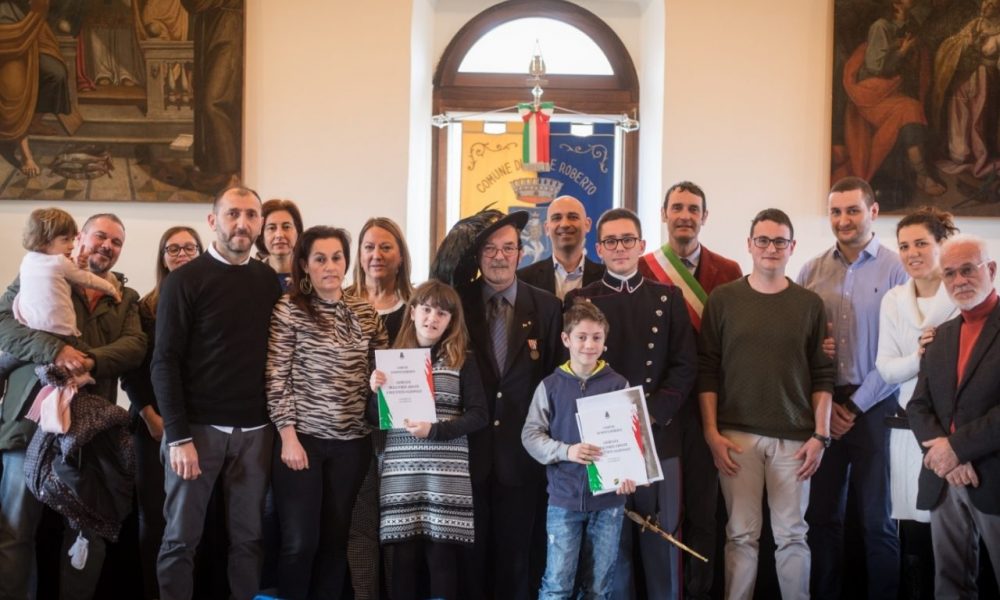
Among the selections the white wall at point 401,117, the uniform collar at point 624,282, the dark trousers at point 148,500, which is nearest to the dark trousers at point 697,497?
the uniform collar at point 624,282

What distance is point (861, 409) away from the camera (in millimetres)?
3721

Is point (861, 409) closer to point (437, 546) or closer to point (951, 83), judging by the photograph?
point (437, 546)

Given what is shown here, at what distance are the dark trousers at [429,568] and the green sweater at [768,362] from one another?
1228mm

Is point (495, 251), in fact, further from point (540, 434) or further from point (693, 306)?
point (693, 306)

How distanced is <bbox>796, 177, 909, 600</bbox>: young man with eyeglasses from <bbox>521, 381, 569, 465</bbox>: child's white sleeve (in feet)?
4.40

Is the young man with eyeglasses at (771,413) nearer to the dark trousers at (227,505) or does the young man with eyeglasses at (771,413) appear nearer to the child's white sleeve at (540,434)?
the child's white sleeve at (540,434)

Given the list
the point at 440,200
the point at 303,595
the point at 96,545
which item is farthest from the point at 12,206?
the point at 303,595

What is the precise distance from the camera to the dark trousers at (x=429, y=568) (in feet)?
10.7

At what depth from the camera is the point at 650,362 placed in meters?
3.46

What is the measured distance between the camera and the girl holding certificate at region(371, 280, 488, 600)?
324cm

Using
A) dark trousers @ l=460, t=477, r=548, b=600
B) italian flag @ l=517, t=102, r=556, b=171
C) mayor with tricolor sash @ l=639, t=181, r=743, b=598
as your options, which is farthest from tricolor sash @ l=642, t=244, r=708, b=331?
italian flag @ l=517, t=102, r=556, b=171

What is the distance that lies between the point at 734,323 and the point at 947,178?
354 cm

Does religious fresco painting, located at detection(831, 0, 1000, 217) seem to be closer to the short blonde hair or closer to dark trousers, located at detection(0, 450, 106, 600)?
the short blonde hair

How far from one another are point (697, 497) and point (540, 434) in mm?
884
